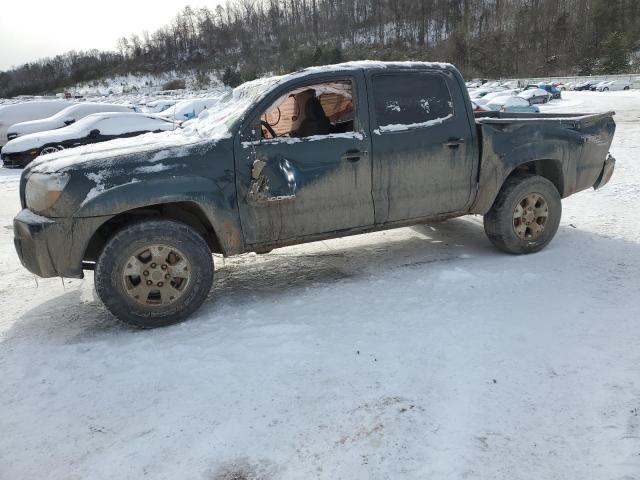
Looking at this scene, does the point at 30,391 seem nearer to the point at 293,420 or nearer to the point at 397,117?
the point at 293,420

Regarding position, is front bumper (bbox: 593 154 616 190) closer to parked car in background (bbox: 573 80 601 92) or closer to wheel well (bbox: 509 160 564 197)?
wheel well (bbox: 509 160 564 197)

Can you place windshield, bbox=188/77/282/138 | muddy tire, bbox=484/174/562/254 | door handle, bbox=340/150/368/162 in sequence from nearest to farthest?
windshield, bbox=188/77/282/138, door handle, bbox=340/150/368/162, muddy tire, bbox=484/174/562/254

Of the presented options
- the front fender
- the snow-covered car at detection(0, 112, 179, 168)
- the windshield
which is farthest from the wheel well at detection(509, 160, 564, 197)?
the snow-covered car at detection(0, 112, 179, 168)

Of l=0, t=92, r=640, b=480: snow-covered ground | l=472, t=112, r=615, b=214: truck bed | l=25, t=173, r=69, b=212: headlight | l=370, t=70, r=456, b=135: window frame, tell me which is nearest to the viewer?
l=0, t=92, r=640, b=480: snow-covered ground

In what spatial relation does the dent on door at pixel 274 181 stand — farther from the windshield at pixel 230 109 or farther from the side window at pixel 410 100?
the side window at pixel 410 100

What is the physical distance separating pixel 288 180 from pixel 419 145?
1222mm

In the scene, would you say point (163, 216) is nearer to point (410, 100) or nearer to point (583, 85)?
point (410, 100)

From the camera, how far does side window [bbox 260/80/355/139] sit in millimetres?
4195

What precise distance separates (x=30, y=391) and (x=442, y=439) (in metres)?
2.38

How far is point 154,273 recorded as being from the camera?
12.1ft

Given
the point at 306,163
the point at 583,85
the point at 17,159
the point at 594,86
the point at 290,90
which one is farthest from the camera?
the point at 583,85

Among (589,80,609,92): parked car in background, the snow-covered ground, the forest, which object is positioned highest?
the forest

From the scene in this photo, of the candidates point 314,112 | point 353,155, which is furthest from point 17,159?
point 353,155

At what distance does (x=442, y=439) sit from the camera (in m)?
2.42
